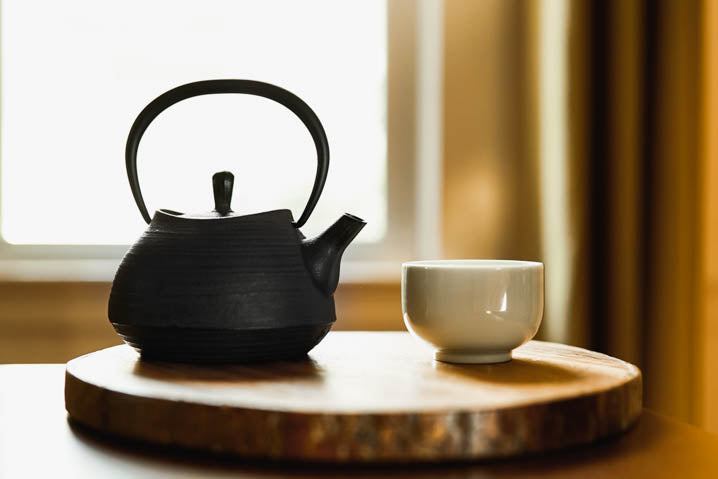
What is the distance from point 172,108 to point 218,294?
1194 mm

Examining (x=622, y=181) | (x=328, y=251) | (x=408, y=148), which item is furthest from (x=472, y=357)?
(x=408, y=148)

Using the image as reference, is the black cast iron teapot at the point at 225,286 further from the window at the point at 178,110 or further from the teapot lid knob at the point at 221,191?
the window at the point at 178,110

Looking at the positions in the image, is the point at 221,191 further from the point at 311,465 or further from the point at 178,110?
the point at 178,110

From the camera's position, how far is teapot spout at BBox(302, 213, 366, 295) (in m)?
0.81

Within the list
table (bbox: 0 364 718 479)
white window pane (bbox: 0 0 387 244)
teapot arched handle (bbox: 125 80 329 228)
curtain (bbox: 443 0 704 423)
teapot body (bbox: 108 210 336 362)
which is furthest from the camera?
white window pane (bbox: 0 0 387 244)

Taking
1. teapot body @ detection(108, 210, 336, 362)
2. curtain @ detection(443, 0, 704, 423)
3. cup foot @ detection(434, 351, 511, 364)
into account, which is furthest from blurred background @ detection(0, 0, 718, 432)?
teapot body @ detection(108, 210, 336, 362)

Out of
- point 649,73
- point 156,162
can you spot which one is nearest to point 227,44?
point 156,162

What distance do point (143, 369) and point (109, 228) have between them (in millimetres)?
1171

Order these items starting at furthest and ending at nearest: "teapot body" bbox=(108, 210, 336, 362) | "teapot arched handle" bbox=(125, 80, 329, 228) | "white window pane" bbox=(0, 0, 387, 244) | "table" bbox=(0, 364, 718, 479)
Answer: "white window pane" bbox=(0, 0, 387, 244), "teapot arched handle" bbox=(125, 80, 329, 228), "teapot body" bbox=(108, 210, 336, 362), "table" bbox=(0, 364, 718, 479)

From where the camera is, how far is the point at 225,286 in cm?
74

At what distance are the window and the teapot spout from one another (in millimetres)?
974

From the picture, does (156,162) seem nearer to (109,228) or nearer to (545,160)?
(109,228)

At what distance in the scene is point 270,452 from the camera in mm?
546

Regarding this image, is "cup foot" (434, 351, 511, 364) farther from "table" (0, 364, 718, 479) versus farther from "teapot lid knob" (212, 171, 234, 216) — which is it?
"teapot lid knob" (212, 171, 234, 216)
